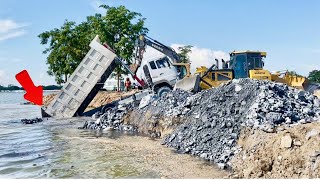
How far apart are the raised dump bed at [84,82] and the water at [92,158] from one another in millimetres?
4626

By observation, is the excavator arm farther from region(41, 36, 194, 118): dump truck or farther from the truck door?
the truck door

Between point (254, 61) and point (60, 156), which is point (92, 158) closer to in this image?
point (60, 156)

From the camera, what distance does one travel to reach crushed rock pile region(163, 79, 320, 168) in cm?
888

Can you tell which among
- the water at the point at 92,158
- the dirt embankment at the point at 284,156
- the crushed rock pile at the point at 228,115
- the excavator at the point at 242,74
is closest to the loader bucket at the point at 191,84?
the excavator at the point at 242,74

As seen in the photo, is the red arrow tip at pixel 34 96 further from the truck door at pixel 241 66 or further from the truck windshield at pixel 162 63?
the truck door at pixel 241 66

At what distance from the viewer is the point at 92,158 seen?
895 cm

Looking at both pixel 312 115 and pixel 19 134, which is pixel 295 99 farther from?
pixel 19 134

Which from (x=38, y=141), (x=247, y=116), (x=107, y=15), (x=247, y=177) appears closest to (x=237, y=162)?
(x=247, y=177)

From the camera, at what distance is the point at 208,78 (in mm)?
17344

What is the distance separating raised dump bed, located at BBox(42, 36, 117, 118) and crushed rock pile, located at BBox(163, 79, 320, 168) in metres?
6.92

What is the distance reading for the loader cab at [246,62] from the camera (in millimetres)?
17219

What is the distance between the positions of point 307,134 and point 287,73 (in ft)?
36.2

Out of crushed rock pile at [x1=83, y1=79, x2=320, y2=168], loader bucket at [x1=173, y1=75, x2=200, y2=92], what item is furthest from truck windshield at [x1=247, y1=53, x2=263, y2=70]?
crushed rock pile at [x1=83, y1=79, x2=320, y2=168]

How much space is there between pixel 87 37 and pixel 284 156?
27798mm
